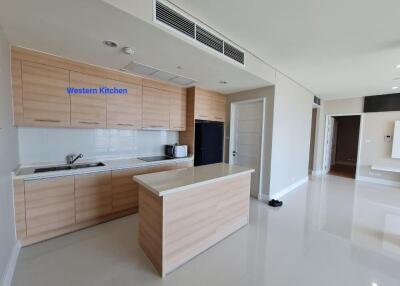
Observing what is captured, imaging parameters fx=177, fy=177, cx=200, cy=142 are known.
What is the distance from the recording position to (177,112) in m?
3.72

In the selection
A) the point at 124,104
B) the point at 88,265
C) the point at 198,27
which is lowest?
the point at 88,265

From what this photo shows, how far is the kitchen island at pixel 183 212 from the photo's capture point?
1709 millimetres

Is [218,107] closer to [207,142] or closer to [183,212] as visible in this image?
[207,142]

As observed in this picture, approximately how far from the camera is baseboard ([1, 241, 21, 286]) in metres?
1.58

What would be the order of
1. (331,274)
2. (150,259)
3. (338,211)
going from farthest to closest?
(338,211), (150,259), (331,274)

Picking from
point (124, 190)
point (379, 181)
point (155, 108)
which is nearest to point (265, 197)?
point (124, 190)

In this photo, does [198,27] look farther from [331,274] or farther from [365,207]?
[365,207]

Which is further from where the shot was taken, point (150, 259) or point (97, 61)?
point (97, 61)

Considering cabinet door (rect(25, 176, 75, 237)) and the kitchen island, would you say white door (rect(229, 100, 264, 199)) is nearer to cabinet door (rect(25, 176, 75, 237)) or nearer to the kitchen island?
the kitchen island

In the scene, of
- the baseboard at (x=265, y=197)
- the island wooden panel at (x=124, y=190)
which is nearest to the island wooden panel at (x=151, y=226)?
the island wooden panel at (x=124, y=190)

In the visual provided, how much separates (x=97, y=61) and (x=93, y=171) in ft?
5.15

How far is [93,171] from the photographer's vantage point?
2.51 meters

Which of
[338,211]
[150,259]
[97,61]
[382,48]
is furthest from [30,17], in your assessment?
[338,211]

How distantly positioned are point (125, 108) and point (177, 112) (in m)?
1.08
